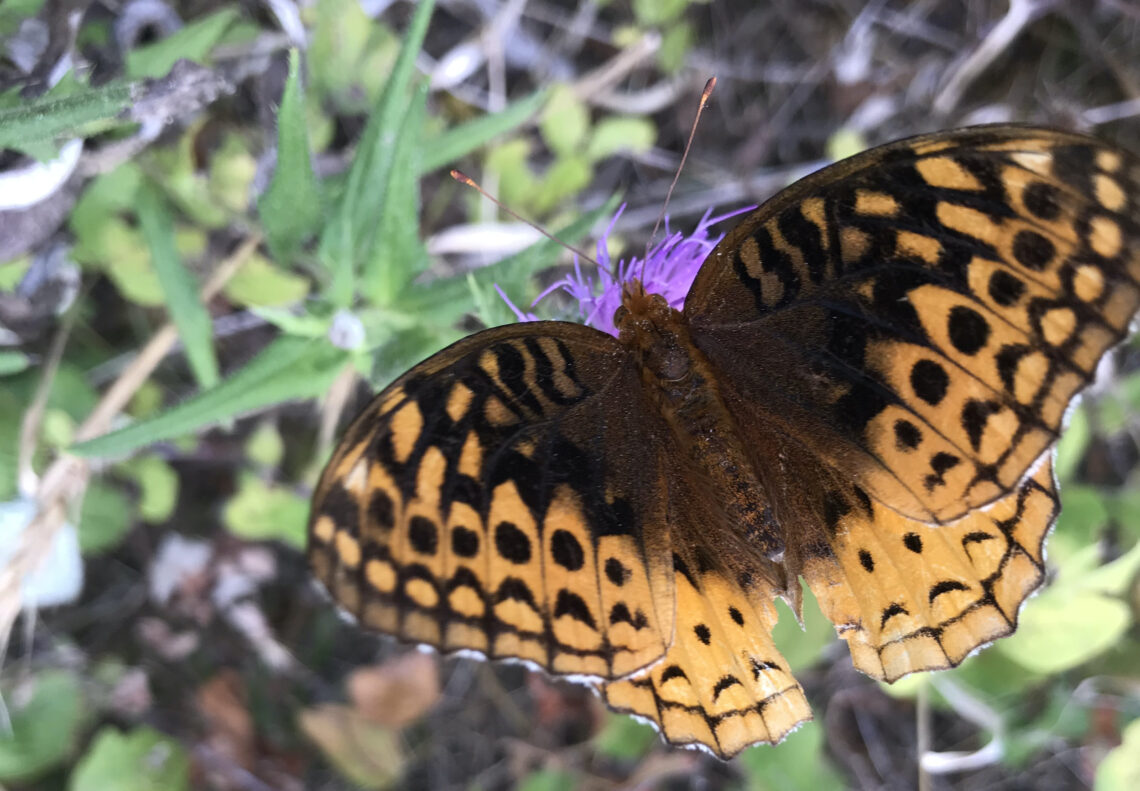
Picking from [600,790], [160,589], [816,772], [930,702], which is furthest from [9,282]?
[930,702]

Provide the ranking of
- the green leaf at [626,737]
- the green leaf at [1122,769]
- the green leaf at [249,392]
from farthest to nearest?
1. the green leaf at [626,737]
2. the green leaf at [1122,769]
3. the green leaf at [249,392]

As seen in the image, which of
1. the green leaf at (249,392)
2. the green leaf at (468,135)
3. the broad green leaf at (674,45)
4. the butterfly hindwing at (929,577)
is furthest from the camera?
the broad green leaf at (674,45)

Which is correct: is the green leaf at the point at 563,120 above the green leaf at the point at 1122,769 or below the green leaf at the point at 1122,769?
above

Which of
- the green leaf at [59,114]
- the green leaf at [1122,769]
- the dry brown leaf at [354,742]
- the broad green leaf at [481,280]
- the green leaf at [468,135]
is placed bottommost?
the green leaf at [1122,769]

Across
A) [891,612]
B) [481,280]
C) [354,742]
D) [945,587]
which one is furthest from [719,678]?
[354,742]

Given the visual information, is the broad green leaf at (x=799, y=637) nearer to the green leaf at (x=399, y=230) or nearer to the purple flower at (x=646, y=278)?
the purple flower at (x=646, y=278)

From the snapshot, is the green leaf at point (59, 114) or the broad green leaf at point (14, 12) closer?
the green leaf at point (59, 114)

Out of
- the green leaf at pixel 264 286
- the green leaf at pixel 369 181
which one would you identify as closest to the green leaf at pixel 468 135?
the green leaf at pixel 369 181

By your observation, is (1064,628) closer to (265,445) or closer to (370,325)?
(370,325)
